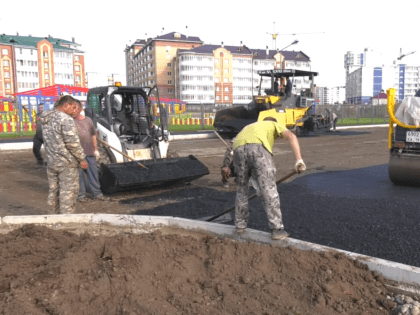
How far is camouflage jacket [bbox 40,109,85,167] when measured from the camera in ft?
15.9

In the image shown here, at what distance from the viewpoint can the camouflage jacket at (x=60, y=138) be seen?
485 centimetres

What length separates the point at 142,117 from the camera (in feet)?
28.5

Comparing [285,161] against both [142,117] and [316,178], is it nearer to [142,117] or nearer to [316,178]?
[316,178]

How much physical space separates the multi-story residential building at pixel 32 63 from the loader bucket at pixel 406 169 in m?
84.4

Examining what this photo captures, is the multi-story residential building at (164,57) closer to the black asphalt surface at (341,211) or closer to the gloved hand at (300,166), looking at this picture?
the black asphalt surface at (341,211)

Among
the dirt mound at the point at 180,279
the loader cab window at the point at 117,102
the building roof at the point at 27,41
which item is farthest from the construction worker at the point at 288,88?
the building roof at the point at 27,41

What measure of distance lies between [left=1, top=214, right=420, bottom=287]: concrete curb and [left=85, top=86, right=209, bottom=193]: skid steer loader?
180 cm

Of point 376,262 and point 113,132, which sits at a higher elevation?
point 113,132

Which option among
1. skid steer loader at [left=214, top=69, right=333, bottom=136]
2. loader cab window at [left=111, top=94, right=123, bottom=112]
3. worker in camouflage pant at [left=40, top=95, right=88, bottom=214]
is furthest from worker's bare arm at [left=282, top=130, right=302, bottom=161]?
skid steer loader at [left=214, top=69, right=333, bottom=136]

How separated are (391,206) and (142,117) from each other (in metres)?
5.34

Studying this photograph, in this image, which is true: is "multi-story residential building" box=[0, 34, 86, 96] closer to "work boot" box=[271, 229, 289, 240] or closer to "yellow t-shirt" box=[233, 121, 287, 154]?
"yellow t-shirt" box=[233, 121, 287, 154]

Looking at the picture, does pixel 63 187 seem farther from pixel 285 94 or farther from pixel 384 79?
pixel 384 79

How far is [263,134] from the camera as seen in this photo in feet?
13.0

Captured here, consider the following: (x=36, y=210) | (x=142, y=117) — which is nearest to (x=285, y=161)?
(x=142, y=117)
